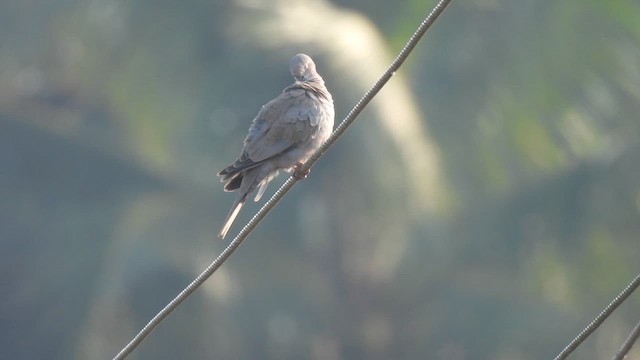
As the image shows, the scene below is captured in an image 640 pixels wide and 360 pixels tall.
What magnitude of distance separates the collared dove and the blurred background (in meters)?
Answer: 4.05

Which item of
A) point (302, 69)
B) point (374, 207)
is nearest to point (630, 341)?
point (302, 69)

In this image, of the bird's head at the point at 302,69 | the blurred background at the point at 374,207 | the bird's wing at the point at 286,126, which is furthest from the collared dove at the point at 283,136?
the blurred background at the point at 374,207

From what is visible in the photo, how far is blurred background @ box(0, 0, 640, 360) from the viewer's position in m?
10.1

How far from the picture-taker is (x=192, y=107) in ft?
35.8

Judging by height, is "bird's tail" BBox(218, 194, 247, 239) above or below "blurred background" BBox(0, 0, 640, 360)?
above

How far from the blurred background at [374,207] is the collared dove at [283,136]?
13.3 ft

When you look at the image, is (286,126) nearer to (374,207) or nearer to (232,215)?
(232,215)

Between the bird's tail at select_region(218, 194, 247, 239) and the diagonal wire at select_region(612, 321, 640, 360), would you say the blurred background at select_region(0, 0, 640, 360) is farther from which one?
the diagonal wire at select_region(612, 321, 640, 360)

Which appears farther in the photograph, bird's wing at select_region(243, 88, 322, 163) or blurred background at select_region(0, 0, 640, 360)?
blurred background at select_region(0, 0, 640, 360)

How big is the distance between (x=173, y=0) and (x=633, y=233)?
13.8ft

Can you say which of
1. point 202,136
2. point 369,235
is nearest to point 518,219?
point 369,235

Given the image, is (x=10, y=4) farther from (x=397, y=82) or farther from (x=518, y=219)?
(x=518, y=219)

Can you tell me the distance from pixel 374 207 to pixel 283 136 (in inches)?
199

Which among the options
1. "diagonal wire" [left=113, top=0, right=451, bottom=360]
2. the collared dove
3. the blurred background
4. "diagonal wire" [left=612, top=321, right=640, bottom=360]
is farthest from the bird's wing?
the blurred background
